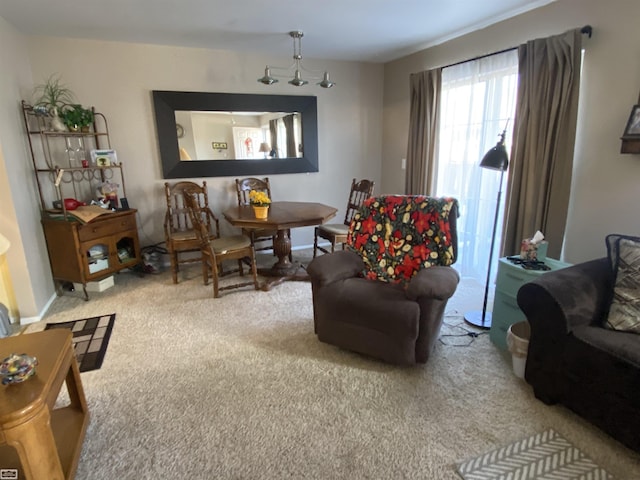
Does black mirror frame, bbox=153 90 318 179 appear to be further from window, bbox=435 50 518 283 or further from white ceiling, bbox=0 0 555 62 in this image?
window, bbox=435 50 518 283

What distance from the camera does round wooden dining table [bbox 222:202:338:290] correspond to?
→ 318 cm

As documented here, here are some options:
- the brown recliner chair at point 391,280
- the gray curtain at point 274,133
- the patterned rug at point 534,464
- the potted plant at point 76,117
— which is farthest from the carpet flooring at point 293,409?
the gray curtain at point 274,133

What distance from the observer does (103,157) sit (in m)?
3.54

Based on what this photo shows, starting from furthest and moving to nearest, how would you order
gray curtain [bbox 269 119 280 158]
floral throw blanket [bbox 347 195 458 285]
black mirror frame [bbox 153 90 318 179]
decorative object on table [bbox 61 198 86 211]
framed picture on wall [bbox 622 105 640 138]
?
1. gray curtain [bbox 269 119 280 158]
2. black mirror frame [bbox 153 90 318 179]
3. decorative object on table [bbox 61 198 86 211]
4. floral throw blanket [bbox 347 195 458 285]
5. framed picture on wall [bbox 622 105 640 138]

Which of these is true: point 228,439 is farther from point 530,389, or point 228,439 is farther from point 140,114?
point 140,114

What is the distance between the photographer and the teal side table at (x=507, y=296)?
226 centimetres

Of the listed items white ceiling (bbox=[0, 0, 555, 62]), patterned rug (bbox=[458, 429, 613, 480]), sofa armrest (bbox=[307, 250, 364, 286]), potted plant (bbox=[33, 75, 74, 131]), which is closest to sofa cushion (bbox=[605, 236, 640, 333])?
patterned rug (bbox=[458, 429, 613, 480])

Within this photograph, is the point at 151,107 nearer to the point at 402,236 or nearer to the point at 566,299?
the point at 402,236

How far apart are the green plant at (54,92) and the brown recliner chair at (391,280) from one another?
10.0 ft

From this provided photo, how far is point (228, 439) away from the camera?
5.54 feet

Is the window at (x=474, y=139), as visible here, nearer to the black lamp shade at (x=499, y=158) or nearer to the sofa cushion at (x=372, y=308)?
the black lamp shade at (x=499, y=158)

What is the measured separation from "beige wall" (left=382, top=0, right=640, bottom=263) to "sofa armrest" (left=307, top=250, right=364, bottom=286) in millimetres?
1642

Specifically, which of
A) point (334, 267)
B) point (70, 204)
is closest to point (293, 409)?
point (334, 267)

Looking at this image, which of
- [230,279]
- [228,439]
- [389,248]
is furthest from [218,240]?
[228,439]
